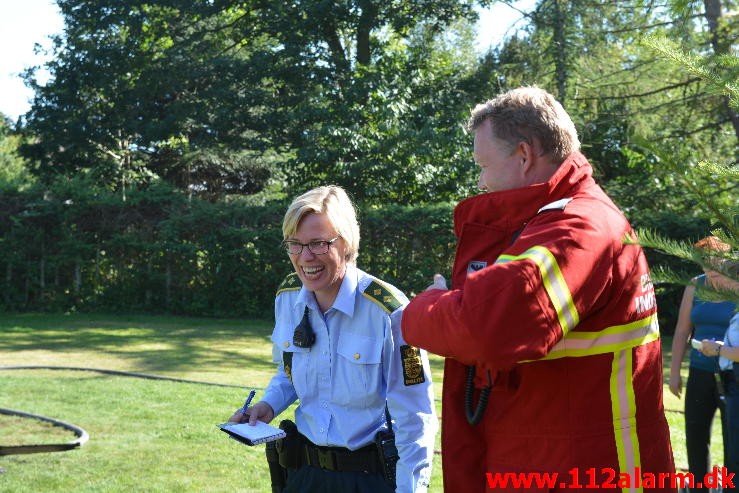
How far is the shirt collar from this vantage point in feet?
10.4

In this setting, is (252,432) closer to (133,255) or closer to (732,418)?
(732,418)

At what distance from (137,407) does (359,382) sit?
18.9 feet

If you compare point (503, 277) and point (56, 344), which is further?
point (56, 344)

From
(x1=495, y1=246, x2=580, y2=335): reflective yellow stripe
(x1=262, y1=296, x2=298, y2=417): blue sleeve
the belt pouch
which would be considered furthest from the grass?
(x1=495, y1=246, x2=580, y2=335): reflective yellow stripe

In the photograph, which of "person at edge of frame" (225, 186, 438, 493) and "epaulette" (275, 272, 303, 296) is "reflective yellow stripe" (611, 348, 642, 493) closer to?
"person at edge of frame" (225, 186, 438, 493)

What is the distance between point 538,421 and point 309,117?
2015 cm

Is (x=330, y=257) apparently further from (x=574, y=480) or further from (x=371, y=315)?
(x=574, y=480)

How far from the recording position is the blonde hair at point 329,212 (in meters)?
3.22

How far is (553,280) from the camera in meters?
1.91

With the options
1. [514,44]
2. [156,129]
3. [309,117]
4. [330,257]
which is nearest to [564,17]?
[514,44]

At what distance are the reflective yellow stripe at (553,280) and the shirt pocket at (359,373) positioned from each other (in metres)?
1.25

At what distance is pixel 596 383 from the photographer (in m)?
2.10

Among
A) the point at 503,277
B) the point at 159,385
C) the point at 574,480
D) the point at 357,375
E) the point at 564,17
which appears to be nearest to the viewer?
the point at 503,277

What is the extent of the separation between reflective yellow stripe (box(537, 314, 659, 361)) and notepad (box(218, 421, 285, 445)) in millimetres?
1251
